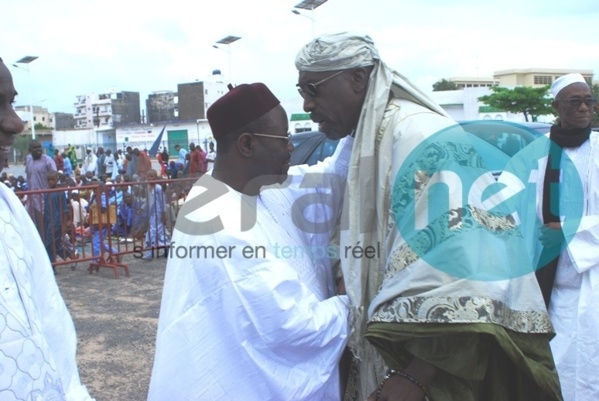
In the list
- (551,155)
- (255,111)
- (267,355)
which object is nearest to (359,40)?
(255,111)

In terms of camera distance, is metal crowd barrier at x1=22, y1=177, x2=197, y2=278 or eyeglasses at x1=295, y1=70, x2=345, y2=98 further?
metal crowd barrier at x1=22, y1=177, x2=197, y2=278


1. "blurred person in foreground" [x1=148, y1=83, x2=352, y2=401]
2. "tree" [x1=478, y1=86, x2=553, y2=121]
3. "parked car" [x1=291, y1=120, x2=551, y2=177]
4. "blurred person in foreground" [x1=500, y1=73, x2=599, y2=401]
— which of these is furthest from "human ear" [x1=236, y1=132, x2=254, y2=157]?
"tree" [x1=478, y1=86, x2=553, y2=121]

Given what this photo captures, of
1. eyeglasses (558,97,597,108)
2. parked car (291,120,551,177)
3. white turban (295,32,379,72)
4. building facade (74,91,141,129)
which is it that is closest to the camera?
white turban (295,32,379,72)

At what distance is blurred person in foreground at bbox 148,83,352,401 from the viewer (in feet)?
6.82

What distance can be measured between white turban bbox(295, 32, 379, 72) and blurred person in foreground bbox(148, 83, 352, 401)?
0.25m

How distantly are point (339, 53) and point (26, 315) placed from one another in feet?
4.27

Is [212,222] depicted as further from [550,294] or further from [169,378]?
[550,294]

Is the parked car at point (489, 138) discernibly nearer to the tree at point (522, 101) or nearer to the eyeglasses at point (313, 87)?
the eyeglasses at point (313, 87)

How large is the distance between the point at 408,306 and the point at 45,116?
485 feet

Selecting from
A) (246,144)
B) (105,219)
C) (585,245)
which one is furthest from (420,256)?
(105,219)

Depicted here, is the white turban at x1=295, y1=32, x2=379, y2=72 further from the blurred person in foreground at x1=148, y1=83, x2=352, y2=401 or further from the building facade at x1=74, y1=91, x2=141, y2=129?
the building facade at x1=74, y1=91, x2=141, y2=129

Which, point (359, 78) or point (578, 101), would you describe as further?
point (578, 101)

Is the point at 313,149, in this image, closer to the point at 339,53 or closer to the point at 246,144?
the point at 246,144

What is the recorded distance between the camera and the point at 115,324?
6.11 meters
